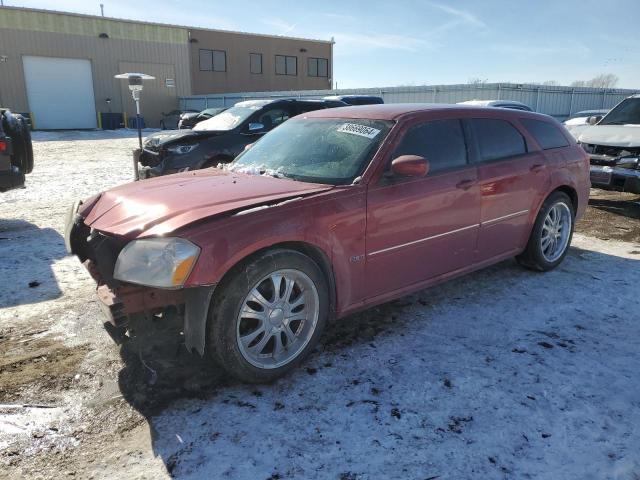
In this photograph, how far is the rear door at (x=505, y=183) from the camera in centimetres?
412

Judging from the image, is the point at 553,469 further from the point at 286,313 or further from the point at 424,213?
the point at 424,213

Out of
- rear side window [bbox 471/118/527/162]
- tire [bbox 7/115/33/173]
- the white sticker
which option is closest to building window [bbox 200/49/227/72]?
tire [bbox 7/115/33/173]

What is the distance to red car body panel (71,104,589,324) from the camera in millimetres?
2764

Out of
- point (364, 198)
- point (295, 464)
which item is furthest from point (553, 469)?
point (364, 198)

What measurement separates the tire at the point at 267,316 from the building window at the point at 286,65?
41912mm

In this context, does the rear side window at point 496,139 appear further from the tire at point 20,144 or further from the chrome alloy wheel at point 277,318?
the tire at point 20,144

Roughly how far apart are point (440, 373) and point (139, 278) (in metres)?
1.91

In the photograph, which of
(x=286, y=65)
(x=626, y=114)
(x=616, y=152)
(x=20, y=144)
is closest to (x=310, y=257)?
(x=20, y=144)

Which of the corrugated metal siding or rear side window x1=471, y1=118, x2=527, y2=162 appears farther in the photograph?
the corrugated metal siding

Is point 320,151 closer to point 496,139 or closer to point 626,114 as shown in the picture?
point 496,139

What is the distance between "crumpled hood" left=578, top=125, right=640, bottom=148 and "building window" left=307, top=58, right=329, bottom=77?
126 ft

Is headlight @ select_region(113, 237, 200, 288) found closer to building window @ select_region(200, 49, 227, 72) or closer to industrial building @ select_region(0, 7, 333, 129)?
industrial building @ select_region(0, 7, 333, 129)

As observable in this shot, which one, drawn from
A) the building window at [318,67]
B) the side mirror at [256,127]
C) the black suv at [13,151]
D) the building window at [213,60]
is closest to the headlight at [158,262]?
the black suv at [13,151]

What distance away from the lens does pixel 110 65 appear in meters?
32.7
